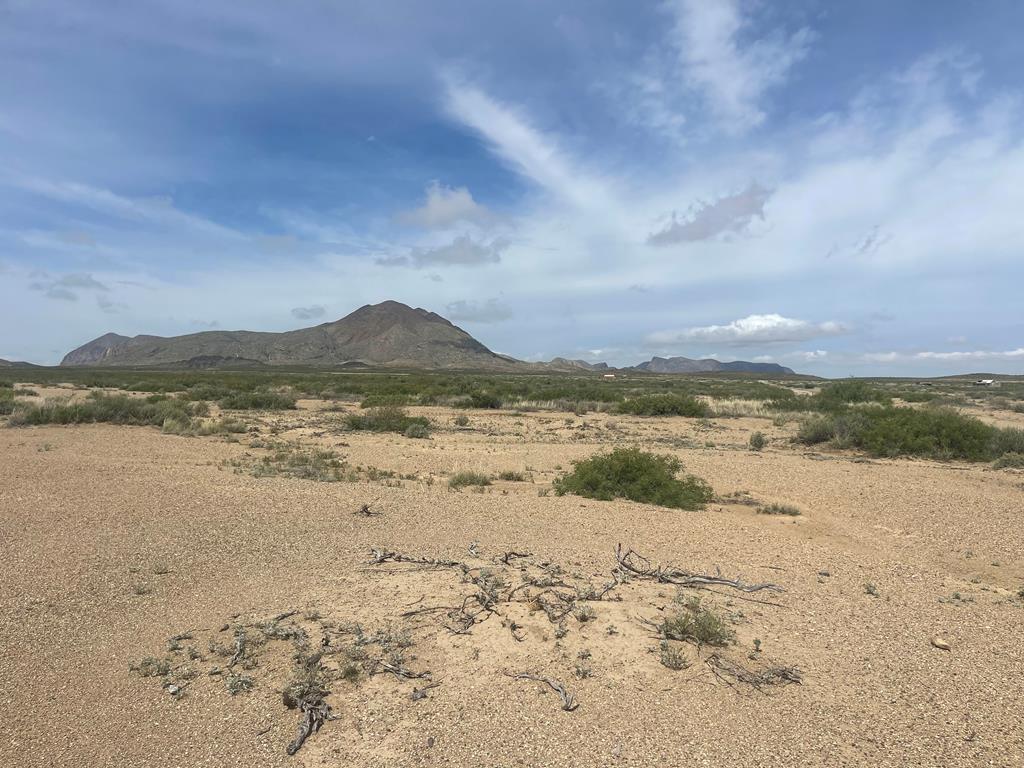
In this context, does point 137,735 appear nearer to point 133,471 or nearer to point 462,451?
point 133,471

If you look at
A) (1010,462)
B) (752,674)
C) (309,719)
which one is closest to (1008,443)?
(1010,462)

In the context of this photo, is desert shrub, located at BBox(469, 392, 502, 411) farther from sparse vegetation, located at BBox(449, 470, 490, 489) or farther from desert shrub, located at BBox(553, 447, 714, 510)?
desert shrub, located at BBox(553, 447, 714, 510)

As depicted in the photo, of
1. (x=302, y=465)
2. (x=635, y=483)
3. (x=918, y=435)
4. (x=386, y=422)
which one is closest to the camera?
(x=635, y=483)

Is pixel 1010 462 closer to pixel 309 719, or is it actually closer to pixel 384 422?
pixel 309 719

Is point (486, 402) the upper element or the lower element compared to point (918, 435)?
upper

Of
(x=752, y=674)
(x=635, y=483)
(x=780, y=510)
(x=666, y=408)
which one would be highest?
(x=666, y=408)

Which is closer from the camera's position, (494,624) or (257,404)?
(494,624)

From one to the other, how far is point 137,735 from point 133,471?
1035 cm

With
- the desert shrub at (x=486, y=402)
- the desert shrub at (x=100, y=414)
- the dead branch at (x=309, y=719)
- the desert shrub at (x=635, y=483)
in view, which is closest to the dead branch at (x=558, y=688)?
the dead branch at (x=309, y=719)

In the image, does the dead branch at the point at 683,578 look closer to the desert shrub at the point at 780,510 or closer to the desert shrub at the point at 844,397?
the desert shrub at the point at 780,510

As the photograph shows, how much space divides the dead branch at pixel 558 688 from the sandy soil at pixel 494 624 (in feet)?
0.19

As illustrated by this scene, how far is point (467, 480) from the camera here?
1389 centimetres

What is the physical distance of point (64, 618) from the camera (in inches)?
232

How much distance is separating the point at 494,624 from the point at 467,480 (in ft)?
25.9
